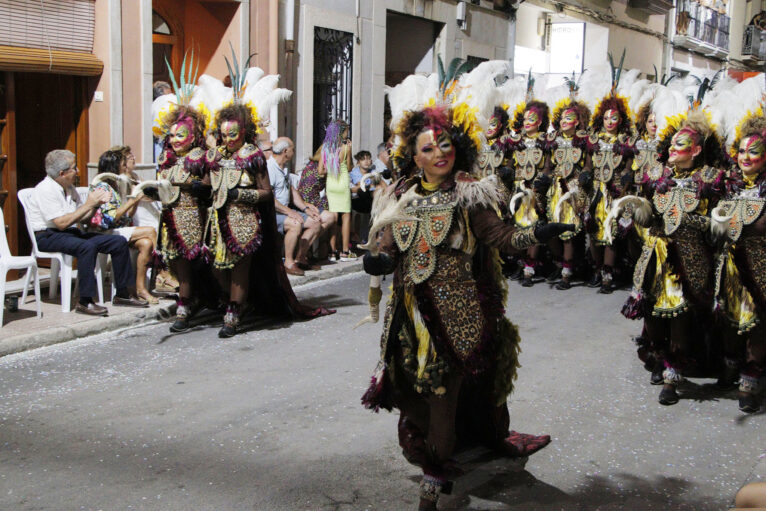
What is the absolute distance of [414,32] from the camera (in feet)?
58.9

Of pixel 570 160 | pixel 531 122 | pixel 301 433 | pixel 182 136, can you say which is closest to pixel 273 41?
pixel 531 122

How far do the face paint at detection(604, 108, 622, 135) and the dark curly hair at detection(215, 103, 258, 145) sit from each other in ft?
14.5

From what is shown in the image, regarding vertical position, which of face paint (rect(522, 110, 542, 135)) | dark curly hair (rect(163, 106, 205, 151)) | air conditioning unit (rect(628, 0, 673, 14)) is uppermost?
air conditioning unit (rect(628, 0, 673, 14))

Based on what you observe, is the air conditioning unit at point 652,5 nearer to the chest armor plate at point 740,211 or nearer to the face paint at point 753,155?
the face paint at point 753,155

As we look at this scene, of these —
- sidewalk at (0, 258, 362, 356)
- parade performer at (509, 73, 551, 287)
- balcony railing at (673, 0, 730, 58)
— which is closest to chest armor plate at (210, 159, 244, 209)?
sidewalk at (0, 258, 362, 356)

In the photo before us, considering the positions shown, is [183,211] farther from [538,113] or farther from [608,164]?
[608,164]

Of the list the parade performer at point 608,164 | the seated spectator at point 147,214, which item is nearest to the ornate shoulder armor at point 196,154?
the seated spectator at point 147,214

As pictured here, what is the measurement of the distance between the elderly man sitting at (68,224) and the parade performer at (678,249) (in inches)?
190

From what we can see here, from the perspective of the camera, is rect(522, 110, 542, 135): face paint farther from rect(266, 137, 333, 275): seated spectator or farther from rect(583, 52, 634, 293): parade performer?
rect(266, 137, 333, 275): seated spectator

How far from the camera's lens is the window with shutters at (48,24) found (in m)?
9.66

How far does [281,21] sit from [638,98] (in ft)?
18.1

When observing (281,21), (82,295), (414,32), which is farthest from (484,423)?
(414,32)

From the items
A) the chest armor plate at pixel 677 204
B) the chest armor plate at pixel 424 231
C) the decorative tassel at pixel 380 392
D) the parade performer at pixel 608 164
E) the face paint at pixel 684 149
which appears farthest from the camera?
the parade performer at pixel 608 164

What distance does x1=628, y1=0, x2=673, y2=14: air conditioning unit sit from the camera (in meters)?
27.0
